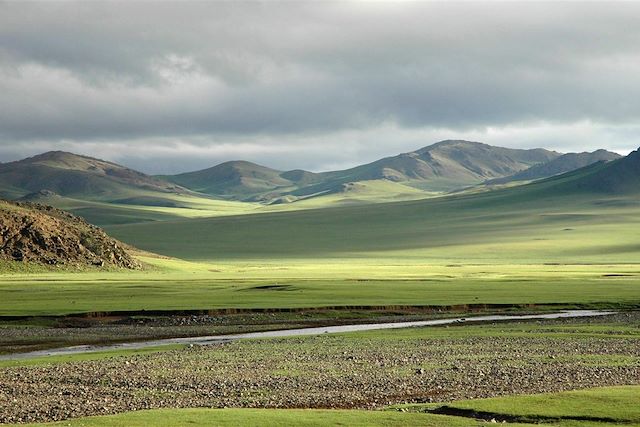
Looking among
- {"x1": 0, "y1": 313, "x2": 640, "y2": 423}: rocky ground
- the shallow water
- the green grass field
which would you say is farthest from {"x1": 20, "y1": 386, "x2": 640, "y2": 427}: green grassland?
the green grass field

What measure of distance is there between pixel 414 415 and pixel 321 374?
10.3 metres

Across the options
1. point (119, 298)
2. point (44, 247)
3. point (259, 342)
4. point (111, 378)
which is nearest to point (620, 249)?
point (44, 247)

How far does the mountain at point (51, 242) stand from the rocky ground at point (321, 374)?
79.9 metres

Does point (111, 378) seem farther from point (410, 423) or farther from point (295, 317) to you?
point (295, 317)

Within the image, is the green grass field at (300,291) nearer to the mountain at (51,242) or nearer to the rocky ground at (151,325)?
the rocky ground at (151,325)

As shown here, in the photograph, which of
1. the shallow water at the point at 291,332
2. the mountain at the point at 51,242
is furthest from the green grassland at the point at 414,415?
the mountain at the point at 51,242

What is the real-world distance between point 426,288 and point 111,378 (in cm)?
5808

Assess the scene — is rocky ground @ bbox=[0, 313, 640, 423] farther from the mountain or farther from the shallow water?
the mountain

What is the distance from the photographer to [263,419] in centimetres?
2572

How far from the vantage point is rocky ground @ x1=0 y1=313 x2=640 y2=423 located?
3058 cm

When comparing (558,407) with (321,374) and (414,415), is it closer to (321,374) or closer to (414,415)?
(414,415)

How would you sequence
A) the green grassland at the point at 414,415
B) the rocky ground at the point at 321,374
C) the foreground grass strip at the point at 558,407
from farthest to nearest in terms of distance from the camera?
1. the rocky ground at the point at 321,374
2. the foreground grass strip at the point at 558,407
3. the green grassland at the point at 414,415

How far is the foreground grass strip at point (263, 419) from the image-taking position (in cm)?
2512

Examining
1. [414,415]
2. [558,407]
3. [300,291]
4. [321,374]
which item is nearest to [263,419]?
[414,415]
